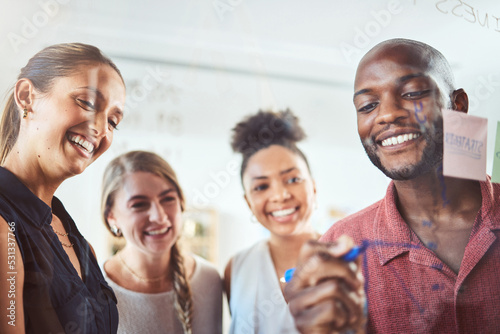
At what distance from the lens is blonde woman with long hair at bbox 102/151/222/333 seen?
73 cm

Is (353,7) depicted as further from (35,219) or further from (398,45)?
(35,219)

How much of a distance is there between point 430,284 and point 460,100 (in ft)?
1.06

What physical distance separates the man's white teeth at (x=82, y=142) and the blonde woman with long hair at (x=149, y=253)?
2.0 inches

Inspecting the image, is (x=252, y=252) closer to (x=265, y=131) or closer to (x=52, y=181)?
(x=265, y=131)

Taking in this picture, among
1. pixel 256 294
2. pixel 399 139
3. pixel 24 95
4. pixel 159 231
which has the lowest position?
pixel 256 294

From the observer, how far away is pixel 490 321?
2.28 ft

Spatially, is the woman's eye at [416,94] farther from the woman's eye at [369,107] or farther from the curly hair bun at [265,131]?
the curly hair bun at [265,131]

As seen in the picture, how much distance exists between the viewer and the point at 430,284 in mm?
710

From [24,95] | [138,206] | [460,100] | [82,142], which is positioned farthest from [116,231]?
[460,100]

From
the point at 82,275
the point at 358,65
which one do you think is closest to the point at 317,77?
the point at 358,65

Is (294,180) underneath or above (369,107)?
underneath

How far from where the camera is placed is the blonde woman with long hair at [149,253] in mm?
728

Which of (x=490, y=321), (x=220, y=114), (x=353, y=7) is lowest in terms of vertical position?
(x=490, y=321)

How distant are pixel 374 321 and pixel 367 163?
0.87 feet
